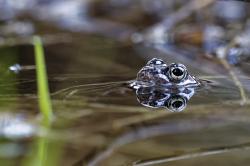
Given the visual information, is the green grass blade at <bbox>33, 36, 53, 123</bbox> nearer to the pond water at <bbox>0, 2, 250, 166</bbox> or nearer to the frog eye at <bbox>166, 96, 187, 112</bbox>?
the pond water at <bbox>0, 2, 250, 166</bbox>

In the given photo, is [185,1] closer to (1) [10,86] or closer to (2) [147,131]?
(1) [10,86]

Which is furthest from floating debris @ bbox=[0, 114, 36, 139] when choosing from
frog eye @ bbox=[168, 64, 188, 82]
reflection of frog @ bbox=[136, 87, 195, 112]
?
frog eye @ bbox=[168, 64, 188, 82]

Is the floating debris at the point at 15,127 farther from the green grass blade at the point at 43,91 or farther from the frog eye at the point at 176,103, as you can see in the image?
the frog eye at the point at 176,103

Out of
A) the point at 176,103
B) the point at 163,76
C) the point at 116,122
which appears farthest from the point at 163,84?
the point at 116,122

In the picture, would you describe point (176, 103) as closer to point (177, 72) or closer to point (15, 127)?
point (177, 72)

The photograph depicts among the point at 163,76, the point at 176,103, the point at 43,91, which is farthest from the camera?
the point at 163,76

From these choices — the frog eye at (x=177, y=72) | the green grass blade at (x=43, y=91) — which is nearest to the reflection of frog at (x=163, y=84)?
the frog eye at (x=177, y=72)

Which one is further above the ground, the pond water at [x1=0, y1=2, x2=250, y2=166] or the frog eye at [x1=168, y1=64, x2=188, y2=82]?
the frog eye at [x1=168, y1=64, x2=188, y2=82]
